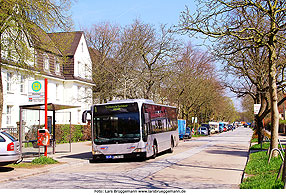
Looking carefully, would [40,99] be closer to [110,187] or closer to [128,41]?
[110,187]

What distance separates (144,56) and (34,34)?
19.1 metres

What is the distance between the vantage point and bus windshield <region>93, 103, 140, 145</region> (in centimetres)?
1808

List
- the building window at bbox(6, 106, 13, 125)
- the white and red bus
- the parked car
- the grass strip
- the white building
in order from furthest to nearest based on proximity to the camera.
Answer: the building window at bbox(6, 106, 13, 125) < the white building < the white and red bus < the parked car < the grass strip

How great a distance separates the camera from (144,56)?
34.2 metres

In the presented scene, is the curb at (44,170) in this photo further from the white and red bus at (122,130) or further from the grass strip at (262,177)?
the grass strip at (262,177)

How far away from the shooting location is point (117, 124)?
18.3 meters

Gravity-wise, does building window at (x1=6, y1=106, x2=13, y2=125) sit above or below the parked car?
above

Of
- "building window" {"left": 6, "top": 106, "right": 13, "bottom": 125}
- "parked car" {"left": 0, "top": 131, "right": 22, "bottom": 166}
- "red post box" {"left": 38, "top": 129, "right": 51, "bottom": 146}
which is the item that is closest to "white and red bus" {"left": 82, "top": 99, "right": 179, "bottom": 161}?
"red post box" {"left": 38, "top": 129, "right": 51, "bottom": 146}

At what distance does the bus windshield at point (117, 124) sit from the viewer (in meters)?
18.1

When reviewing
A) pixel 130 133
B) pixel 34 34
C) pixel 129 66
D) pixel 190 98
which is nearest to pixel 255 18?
pixel 130 133

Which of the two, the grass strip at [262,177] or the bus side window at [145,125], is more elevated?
the bus side window at [145,125]

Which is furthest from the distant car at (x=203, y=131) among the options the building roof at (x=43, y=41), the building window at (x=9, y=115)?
the building roof at (x=43, y=41)

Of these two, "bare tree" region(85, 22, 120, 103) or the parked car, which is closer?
the parked car

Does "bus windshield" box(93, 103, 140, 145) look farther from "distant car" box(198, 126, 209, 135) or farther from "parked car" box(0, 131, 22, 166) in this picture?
"distant car" box(198, 126, 209, 135)
